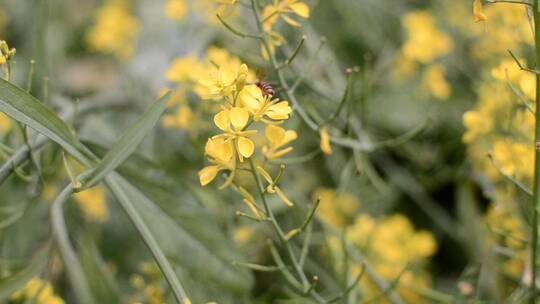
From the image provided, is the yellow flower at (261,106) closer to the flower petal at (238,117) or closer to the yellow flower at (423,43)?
the flower petal at (238,117)

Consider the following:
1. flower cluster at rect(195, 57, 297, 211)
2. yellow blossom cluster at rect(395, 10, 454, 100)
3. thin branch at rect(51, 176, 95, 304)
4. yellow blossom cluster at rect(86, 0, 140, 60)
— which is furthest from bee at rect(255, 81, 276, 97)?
yellow blossom cluster at rect(86, 0, 140, 60)

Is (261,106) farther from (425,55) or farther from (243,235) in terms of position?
(425,55)

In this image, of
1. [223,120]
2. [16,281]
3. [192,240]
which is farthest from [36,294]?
[223,120]

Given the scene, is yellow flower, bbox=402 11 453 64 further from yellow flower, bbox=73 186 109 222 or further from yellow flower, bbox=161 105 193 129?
yellow flower, bbox=73 186 109 222

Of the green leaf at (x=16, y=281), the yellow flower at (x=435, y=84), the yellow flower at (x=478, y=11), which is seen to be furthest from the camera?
the yellow flower at (x=435, y=84)

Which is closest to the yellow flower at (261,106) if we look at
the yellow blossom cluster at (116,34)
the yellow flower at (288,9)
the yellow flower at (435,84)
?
the yellow flower at (288,9)

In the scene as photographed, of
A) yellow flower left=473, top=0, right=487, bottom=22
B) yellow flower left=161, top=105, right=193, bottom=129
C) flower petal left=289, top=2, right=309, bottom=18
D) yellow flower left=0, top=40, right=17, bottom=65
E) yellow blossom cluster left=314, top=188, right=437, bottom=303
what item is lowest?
yellow blossom cluster left=314, top=188, right=437, bottom=303

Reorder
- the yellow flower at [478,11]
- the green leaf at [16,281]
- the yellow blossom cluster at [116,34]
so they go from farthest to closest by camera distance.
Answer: the yellow blossom cluster at [116,34], the green leaf at [16,281], the yellow flower at [478,11]
